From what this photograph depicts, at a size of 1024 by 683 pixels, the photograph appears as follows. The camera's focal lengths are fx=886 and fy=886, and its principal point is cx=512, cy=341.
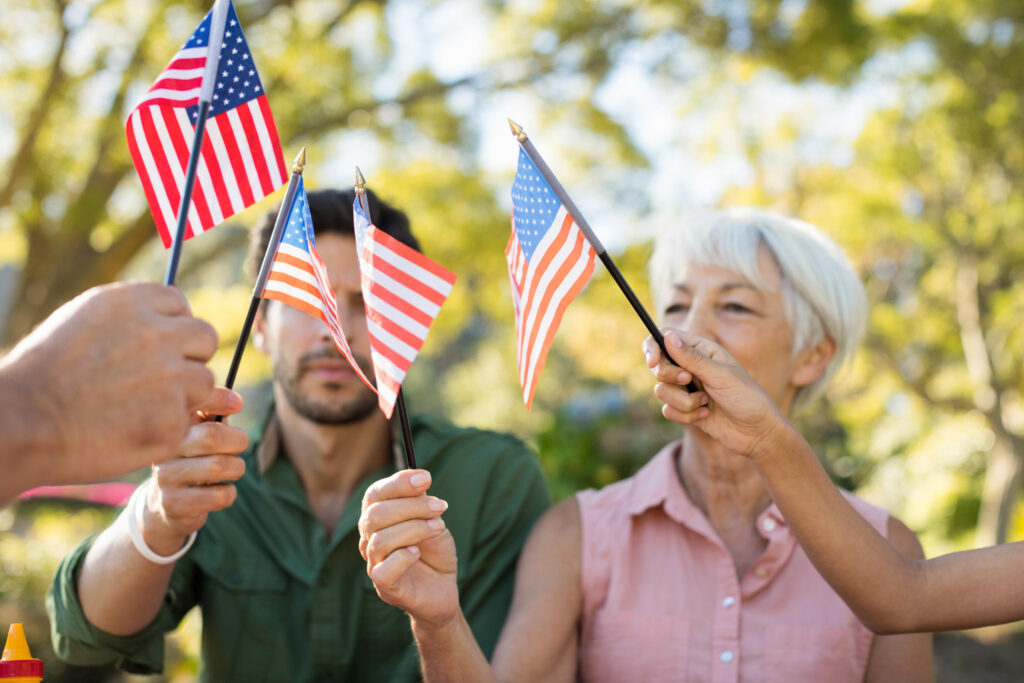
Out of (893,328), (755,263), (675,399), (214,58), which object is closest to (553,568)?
(675,399)

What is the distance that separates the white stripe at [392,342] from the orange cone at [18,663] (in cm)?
85

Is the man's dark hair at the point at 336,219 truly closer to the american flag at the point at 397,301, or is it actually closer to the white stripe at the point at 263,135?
the white stripe at the point at 263,135

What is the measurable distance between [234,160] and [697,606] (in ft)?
5.08

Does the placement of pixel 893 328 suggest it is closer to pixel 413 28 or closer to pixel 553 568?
pixel 413 28

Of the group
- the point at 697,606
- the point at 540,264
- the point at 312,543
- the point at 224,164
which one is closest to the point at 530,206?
the point at 540,264

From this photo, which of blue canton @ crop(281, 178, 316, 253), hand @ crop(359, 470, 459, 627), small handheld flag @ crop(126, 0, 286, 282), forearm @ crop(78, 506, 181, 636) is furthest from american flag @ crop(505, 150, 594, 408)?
forearm @ crop(78, 506, 181, 636)

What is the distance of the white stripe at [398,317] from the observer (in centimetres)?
170

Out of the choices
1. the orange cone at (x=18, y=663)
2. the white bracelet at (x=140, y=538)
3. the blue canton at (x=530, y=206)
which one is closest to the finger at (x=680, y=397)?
the blue canton at (x=530, y=206)


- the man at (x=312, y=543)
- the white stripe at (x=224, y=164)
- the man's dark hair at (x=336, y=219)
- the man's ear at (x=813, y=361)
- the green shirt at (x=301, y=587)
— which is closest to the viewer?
the white stripe at (x=224, y=164)

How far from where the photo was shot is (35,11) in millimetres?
5656

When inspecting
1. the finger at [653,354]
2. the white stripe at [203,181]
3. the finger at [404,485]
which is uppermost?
the white stripe at [203,181]

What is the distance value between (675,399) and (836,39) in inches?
253

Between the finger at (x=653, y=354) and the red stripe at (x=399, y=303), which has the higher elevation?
the red stripe at (x=399, y=303)

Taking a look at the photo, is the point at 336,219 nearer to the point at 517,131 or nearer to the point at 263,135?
the point at 263,135
